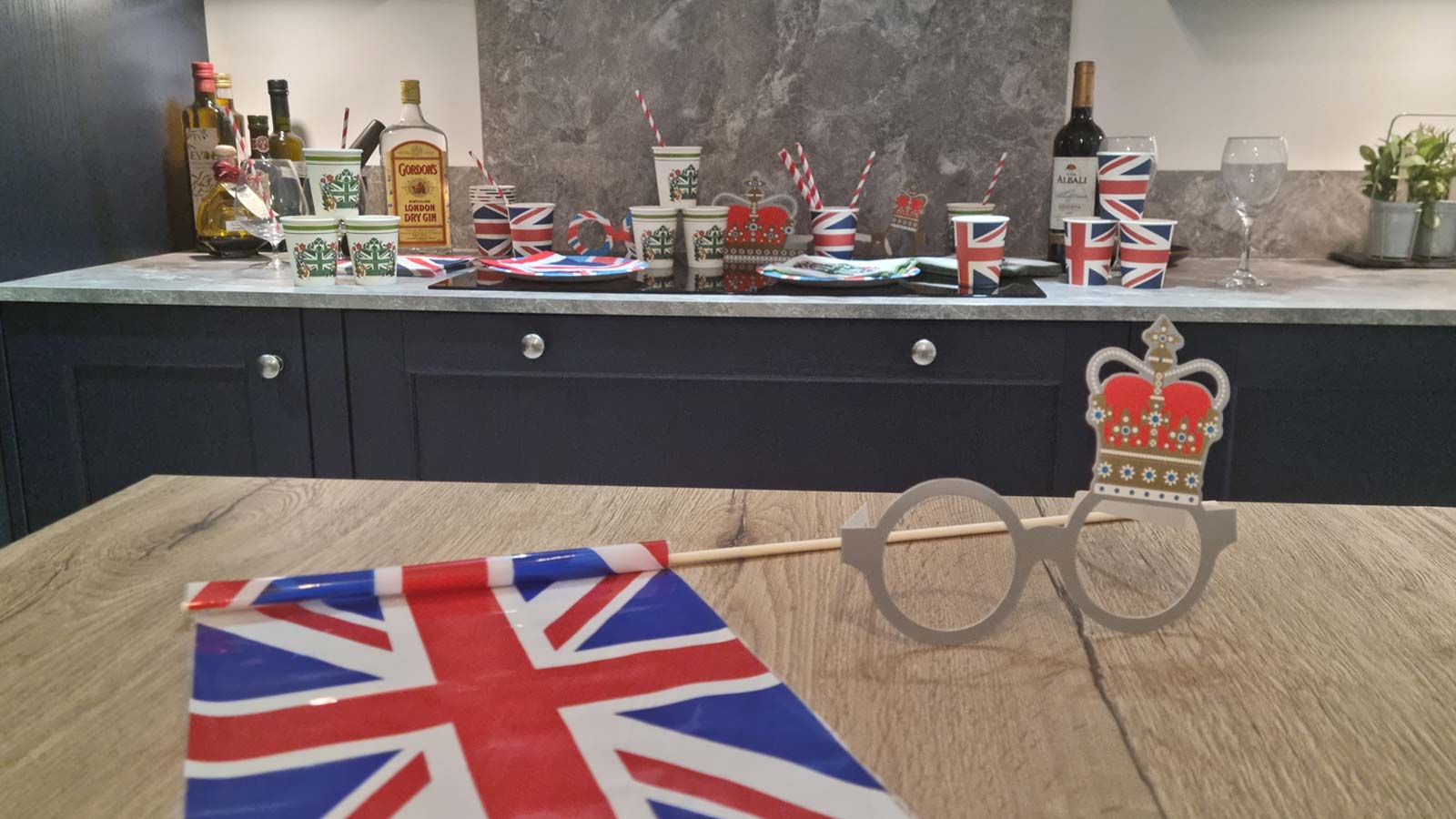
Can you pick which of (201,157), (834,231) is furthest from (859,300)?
(201,157)

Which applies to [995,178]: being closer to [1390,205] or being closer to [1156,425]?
[1390,205]

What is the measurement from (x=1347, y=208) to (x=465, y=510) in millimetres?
2081

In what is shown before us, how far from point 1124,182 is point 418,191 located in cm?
133

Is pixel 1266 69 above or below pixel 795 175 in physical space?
above

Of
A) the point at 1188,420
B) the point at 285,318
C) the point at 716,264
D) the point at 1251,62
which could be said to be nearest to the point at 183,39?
the point at 285,318

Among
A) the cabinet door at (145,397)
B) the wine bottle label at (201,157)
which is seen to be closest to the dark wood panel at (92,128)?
the wine bottle label at (201,157)

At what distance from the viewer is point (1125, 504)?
736 millimetres

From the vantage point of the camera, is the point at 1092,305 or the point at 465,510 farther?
the point at 1092,305

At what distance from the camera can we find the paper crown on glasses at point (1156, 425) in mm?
708

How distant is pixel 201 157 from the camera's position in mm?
2346

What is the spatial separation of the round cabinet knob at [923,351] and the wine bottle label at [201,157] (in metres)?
1.47

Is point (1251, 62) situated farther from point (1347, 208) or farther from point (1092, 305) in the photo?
point (1092, 305)

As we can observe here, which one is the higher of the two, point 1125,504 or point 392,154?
point 392,154

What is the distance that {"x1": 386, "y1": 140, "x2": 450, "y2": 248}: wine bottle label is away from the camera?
228 cm
